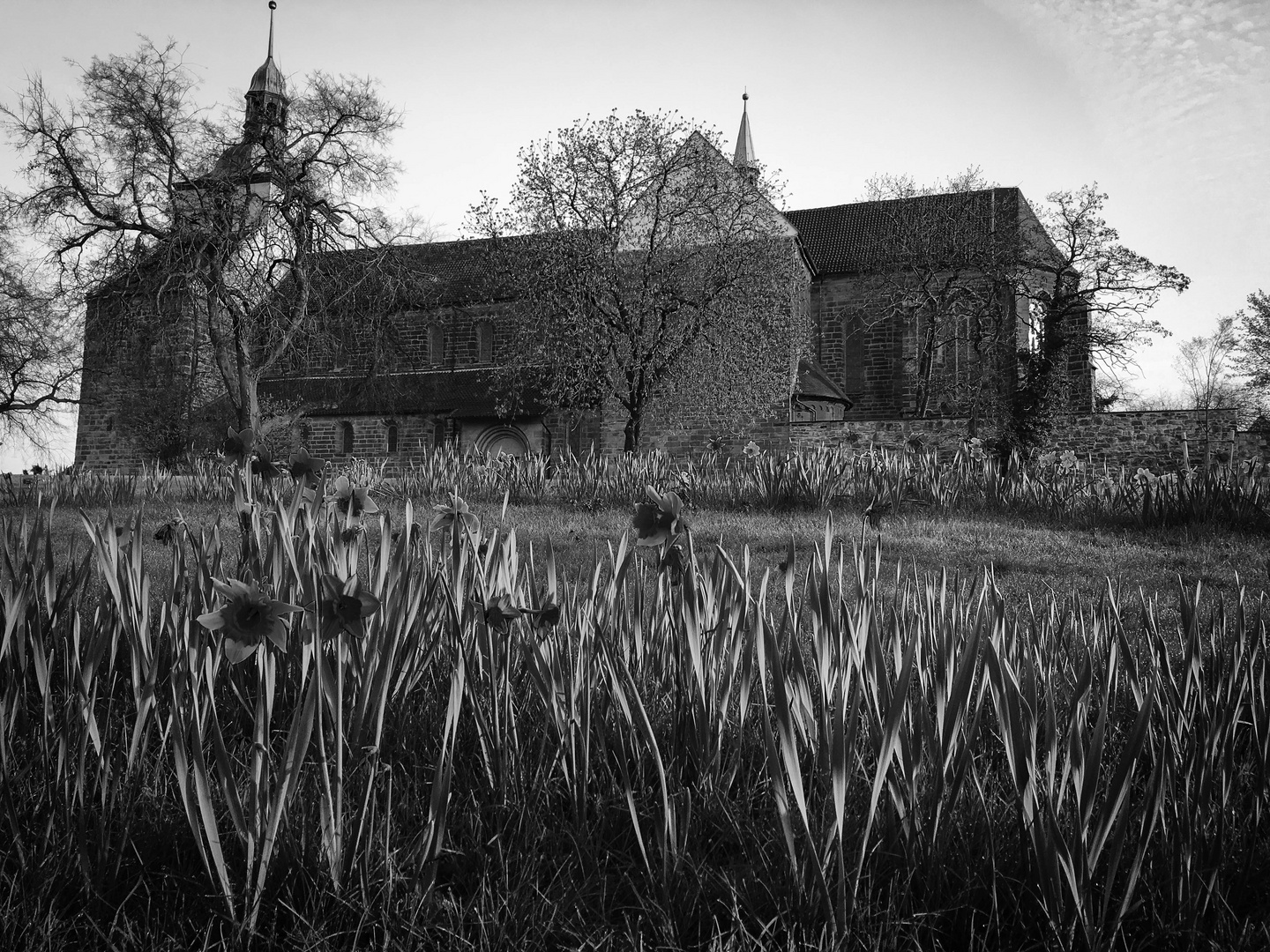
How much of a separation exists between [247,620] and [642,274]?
19132 millimetres

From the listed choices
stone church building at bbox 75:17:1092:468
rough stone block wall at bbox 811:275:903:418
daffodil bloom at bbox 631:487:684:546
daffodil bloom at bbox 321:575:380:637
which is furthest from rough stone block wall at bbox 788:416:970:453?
daffodil bloom at bbox 321:575:380:637

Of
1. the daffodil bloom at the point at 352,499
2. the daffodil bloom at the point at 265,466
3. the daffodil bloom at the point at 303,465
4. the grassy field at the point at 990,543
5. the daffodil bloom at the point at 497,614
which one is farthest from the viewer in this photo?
the grassy field at the point at 990,543

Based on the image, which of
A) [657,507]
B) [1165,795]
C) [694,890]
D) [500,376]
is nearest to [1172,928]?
[1165,795]

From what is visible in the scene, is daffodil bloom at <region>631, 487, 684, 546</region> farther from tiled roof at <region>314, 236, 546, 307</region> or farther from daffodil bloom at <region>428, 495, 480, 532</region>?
tiled roof at <region>314, 236, 546, 307</region>

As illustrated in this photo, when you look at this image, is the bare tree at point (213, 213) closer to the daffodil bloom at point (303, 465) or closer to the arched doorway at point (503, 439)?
the arched doorway at point (503, 439)

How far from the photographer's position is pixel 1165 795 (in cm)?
170

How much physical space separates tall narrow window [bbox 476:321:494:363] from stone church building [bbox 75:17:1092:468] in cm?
5

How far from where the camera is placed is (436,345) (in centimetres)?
3241

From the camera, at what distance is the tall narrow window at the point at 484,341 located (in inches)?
1245

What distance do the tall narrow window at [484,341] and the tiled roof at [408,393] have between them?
88cm

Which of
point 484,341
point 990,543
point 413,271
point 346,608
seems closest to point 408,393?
point 484,341

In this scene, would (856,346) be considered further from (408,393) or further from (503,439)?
(408,393)

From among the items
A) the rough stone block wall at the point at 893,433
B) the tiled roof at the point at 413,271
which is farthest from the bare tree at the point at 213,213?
the rough stone block wall at the point at 893,433

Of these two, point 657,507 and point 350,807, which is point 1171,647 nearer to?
point 657,507
